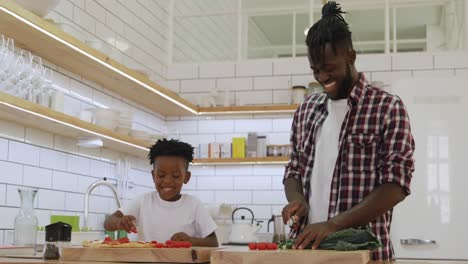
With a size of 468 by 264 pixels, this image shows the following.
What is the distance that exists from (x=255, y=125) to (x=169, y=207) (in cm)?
268

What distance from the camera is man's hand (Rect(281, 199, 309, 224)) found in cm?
208

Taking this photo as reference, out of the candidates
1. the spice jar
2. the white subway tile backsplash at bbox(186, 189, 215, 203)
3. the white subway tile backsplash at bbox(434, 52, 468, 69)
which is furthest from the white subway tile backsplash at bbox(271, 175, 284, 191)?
the spice jar

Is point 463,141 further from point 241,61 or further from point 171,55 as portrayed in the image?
point 171,55

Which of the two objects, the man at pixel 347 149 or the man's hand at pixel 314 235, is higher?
the man at pixel 347 149

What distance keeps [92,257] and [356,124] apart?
33.2 inches

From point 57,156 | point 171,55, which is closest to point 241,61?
point 171,55

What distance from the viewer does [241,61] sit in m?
5.71

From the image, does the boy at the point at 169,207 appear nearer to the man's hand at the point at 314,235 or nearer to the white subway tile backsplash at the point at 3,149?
the white subway tile backsplash at the point at 3,149

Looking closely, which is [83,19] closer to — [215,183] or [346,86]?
[215,183]

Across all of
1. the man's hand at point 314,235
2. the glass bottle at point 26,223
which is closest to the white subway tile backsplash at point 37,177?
the glass bottle at point 26,223

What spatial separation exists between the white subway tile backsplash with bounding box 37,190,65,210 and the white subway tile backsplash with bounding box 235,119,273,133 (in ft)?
6.22

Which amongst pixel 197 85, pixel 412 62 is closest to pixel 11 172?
pixel 197 85

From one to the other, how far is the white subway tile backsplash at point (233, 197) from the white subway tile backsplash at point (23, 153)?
6.77 feet

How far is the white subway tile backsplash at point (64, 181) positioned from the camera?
156 inches
